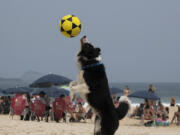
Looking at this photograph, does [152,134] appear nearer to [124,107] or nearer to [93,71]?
[124,107]

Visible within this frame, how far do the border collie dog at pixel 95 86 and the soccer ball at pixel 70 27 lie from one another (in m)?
1.32

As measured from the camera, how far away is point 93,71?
4.89 meters

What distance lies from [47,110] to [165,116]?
531cm

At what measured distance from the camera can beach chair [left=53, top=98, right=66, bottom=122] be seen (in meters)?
13.2

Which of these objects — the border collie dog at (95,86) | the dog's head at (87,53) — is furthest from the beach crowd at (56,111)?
the dog's head at (87,53)

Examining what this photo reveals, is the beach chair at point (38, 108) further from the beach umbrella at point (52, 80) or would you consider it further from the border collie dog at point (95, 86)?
the border collie dog at point (95, 86)

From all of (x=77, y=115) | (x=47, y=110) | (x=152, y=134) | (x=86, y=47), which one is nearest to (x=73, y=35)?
(x=86, y=47)

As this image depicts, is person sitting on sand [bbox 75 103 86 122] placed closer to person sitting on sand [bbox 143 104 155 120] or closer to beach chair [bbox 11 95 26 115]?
beach chair [bbox 11 95 26 115]

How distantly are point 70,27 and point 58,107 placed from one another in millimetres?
7507

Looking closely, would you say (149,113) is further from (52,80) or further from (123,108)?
(123,108)

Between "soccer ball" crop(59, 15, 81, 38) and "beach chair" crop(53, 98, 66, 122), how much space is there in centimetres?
709

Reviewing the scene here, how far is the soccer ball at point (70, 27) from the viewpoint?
6.30 metres

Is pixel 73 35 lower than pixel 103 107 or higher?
higher

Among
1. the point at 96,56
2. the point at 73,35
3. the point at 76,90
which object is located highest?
the point at 73,35
